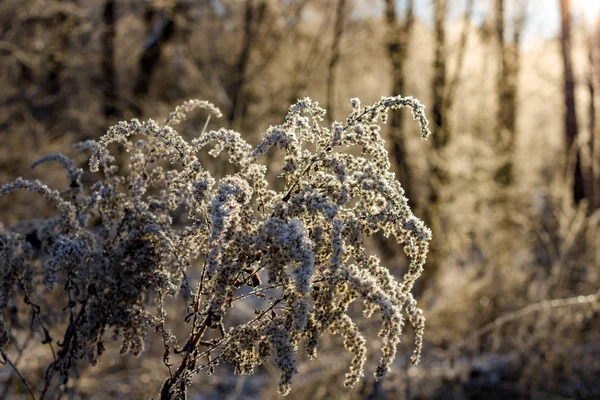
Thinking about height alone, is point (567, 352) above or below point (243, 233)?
above

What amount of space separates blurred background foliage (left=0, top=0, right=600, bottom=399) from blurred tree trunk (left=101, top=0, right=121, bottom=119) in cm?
4

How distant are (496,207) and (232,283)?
9147mm

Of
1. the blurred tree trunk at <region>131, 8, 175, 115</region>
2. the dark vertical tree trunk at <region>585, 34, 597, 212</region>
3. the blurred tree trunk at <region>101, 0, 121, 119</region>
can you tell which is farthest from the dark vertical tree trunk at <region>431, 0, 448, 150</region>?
the blurred tree trunk at <region>101, 0, 121, 119</region>

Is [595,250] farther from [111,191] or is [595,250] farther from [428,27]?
[111,191]

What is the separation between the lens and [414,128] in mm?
13945

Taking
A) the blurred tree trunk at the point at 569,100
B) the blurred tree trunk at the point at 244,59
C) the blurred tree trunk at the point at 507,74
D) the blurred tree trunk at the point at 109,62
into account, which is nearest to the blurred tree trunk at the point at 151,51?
the blurred tree trunk at the point at 109,62

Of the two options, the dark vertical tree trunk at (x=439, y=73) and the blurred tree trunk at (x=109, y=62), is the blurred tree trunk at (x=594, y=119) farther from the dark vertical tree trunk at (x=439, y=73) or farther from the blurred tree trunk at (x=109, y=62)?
the blurred tree trunk at (x=109, y=62)

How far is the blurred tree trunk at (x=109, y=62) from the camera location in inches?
478

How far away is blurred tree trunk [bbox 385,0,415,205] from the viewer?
11188 millimetres

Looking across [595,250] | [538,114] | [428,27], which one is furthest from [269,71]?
[538,114]

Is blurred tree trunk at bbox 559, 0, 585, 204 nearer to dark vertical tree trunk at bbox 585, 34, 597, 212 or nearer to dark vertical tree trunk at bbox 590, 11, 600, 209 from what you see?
dark vertical tree trunk at bbox 585, 34, 597, 212

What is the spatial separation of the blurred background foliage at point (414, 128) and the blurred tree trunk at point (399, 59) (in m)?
0.04

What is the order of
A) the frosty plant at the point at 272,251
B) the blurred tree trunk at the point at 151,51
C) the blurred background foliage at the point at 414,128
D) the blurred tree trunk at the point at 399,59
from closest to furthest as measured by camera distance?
the frosty plant at the point at 272,251 < the blurred background foliage at the point at 414,128 < the blurred tree trunk at the point at 399,59 < the blurred tree trunk at the point at 151,51

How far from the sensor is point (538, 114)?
75.3ft
